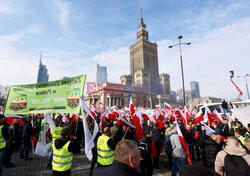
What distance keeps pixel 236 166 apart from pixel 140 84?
9784 cm

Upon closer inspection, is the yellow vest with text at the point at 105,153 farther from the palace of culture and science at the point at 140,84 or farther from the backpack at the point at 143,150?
the palace of culture and science at the point at 140,84

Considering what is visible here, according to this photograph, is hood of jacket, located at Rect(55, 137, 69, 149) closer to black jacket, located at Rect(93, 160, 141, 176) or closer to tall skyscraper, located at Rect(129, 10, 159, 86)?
black jacket, located at Rect(93, 160, 141, 176)

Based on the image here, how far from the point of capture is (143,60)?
10869 cm

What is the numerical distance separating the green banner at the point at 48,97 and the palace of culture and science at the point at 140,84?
66949mm

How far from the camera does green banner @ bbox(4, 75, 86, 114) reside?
406 cm

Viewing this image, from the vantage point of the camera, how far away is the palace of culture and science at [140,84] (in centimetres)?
8388

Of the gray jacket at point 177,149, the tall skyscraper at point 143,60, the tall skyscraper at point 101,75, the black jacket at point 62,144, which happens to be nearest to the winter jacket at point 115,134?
the gray jacket at point 177,149

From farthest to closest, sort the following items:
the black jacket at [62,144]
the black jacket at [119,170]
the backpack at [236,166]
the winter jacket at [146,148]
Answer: the winter jacket at [146,148], the black jacket at [62,144], the backpack at [236,166], the black jacket at [119,170]

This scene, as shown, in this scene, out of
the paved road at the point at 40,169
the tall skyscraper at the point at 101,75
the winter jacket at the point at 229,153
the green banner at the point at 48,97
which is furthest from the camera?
the tall skyscraper at the point at 101,75

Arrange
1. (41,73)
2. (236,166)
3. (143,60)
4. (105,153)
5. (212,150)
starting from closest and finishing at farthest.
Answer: (236,166)
(105,153)
(212,150)
(143,60)
(41,73)

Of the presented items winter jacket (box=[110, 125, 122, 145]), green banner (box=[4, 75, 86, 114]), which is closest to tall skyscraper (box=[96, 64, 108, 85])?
winter jacket (box=[110, 125, 122, 145])

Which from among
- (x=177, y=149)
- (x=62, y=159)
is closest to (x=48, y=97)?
(x=62, y=159)

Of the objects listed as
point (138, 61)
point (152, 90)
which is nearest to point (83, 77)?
point (152, 90)

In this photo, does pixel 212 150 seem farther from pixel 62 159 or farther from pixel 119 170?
pixel 62 159
